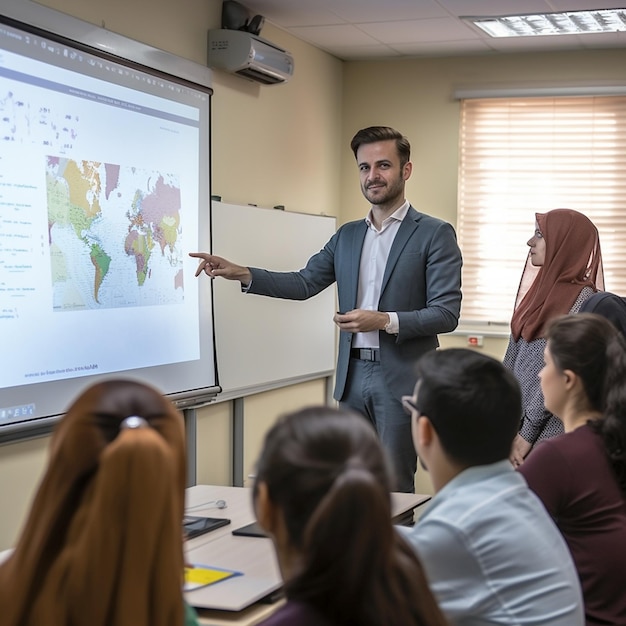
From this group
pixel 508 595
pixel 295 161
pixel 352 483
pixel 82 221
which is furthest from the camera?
pixel 295 161

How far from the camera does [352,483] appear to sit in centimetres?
107

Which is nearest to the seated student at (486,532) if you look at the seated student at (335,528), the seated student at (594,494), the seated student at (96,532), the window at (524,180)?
the seated student at (594,494)

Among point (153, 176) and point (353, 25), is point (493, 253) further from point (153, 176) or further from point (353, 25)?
point (153, 176)

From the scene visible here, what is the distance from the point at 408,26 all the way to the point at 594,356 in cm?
300

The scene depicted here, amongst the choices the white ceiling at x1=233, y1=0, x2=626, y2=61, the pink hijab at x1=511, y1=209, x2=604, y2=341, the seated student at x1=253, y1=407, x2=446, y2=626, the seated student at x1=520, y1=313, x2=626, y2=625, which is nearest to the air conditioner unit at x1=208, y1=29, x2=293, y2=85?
the white ceiling at x1=233, y1=0, x2=626, y2=61

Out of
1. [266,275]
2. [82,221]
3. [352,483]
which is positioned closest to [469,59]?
[266,275]

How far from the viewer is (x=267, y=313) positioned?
473cm

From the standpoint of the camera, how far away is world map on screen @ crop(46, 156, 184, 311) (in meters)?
3.16

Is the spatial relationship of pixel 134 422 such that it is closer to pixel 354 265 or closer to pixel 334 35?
pixel 354 265

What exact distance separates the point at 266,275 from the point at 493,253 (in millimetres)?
2202

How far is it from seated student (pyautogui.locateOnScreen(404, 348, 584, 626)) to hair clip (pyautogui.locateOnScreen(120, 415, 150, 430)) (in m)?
0.68

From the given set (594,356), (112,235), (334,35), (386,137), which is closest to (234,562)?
(594,356)

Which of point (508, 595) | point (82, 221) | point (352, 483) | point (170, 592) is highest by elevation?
point (82, 221)

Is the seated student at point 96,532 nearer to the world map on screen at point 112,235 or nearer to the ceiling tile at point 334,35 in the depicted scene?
the world map on screen at point 112,235
